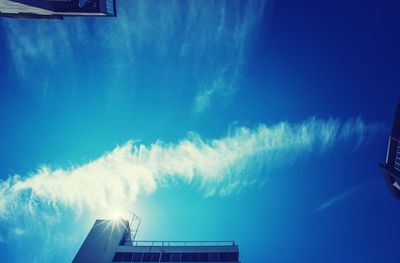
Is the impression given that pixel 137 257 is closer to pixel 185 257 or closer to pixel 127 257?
pixel 127 257

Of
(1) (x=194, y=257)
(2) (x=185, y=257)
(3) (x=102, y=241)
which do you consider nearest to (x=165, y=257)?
(2) (x=185, y=257)

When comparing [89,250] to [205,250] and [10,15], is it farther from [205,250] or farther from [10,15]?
[10,15]

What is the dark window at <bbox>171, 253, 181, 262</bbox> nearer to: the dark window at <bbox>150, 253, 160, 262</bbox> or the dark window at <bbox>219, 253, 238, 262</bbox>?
the dark window at <bbox>150, 253, 160, 262</bbox>

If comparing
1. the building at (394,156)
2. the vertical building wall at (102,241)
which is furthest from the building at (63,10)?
the vertical building wall at (102,241)

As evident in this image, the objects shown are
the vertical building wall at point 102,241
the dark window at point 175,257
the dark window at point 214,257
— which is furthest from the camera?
the vertical building wall at point 102,241

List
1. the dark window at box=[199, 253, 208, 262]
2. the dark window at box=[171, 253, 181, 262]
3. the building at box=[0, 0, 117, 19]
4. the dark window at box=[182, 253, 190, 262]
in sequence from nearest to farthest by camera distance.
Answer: the building at box=[0, 0, 117, 19], the dark window at box=[199, 253, 208, 262], the dark window at box=[171, 253, 181, 262], the dark window at box=[182, 253, 190, 262]

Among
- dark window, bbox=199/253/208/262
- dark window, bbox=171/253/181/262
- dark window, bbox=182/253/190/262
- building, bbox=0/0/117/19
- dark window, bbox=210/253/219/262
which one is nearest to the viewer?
building, bbox=0/0/117/19

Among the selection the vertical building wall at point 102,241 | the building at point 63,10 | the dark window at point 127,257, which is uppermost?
the building at point 63,10

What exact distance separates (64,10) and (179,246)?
35.2 metres

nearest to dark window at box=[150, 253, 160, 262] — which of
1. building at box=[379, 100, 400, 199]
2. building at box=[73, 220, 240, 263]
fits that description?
building at box=[73, 220, 240, 263]

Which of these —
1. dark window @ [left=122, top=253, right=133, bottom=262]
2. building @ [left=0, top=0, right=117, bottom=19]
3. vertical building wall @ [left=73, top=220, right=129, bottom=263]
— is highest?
building @ [left=0, top=0, right=117, bottom=19]

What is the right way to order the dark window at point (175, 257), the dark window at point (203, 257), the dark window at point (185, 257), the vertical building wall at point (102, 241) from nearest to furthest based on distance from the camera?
the dark window at point (203, 257), the dark window at point (175, 257), the dark window at point (185, 257), the vertical building wall at point (102, 241)

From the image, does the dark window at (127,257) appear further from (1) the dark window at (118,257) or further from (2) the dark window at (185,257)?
(2) the dark window at (185,257)

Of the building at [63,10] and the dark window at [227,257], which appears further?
the dark window at [227,257]
